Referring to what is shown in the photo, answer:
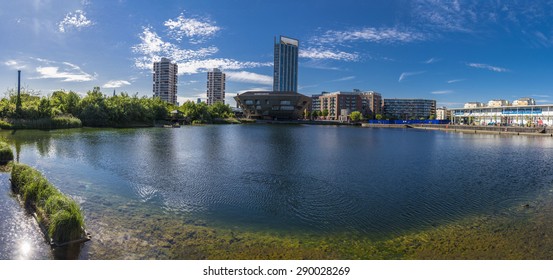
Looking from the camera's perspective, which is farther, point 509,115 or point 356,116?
point 356,116

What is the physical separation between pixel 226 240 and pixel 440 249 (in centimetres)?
755

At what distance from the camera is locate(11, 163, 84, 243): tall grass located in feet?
33.1

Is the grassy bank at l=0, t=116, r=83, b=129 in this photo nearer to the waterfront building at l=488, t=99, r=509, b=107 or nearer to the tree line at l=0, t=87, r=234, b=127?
the tree line at l=0, t=87, r=234, b=127

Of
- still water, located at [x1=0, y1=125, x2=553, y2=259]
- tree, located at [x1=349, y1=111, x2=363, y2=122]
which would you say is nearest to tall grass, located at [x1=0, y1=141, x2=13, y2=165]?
still water, located at [x1=0, y1=125, x2=553, y2=259]

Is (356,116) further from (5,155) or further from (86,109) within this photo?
(5,155)

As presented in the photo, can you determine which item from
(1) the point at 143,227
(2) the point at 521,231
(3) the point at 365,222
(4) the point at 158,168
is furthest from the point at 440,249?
(4) the point at 158,168

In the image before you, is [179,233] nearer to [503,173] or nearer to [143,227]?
[143,227]

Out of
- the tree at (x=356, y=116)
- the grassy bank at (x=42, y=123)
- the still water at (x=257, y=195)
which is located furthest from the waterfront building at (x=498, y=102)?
the grassy bank at (x=42, y=123)

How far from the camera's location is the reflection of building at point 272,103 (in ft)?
541

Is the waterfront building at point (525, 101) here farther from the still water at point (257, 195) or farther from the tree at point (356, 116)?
the still water at point (257, 195)

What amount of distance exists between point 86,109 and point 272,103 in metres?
99.0

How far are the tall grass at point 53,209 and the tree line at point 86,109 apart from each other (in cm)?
6068

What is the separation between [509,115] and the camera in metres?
136

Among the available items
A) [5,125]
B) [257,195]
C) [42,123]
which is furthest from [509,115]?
[5,125]
